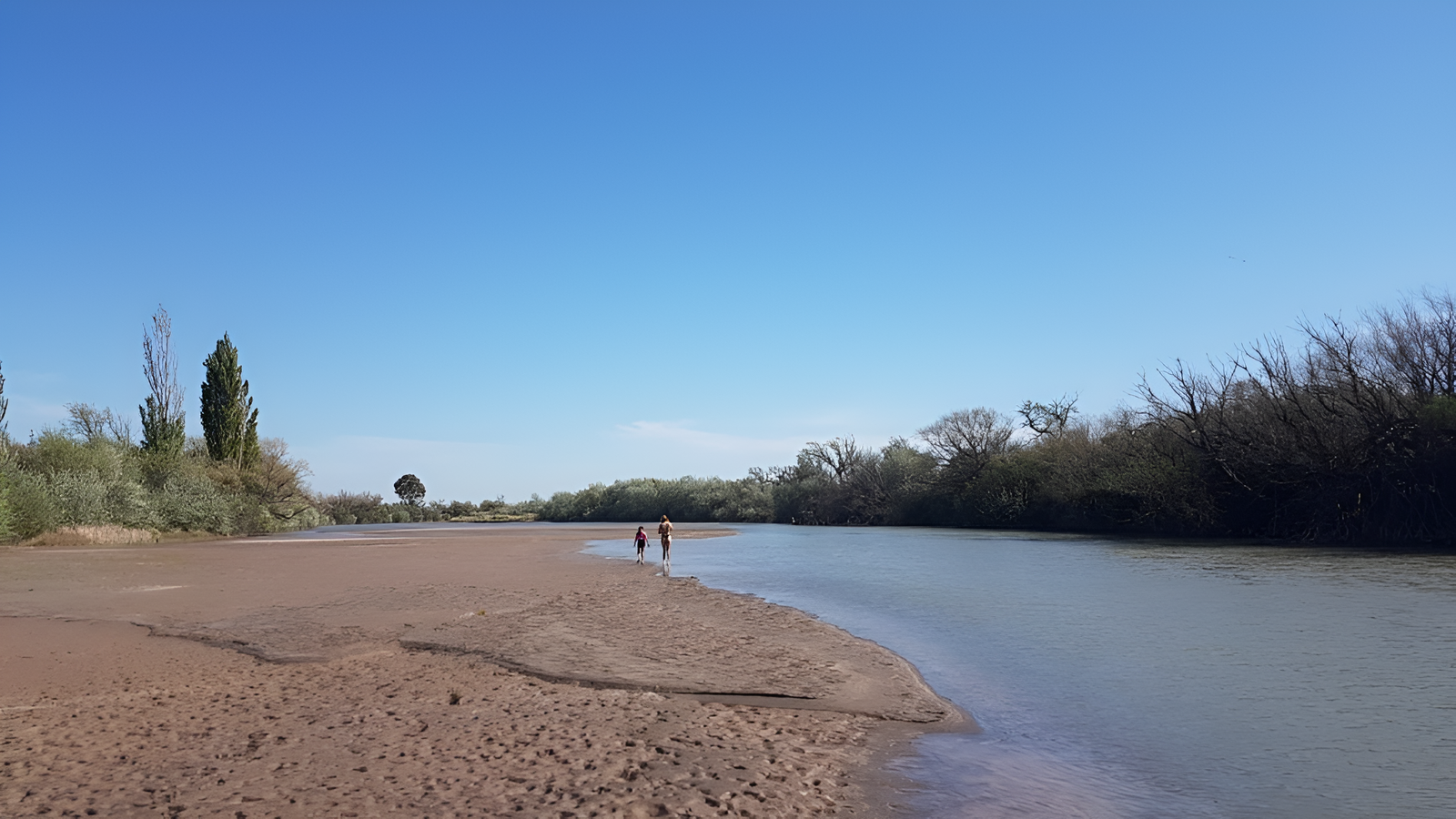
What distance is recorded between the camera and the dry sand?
5062mm

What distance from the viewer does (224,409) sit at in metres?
47.5

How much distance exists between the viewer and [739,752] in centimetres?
612

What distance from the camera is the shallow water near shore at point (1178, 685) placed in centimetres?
581

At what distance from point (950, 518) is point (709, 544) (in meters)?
29.7

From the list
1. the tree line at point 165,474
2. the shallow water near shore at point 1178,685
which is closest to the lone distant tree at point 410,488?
the tree line at point 165,474

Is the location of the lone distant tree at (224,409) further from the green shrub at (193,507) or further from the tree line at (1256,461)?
the tree line at (1256,461)

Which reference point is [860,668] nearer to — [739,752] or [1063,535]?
[739,752]

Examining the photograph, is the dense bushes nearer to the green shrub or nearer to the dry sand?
the green shrub

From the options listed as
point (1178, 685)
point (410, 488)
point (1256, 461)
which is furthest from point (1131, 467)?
point (410, 488)

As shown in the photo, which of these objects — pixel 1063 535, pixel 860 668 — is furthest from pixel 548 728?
pixel 1063 535

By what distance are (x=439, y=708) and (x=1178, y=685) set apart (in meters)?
7.60

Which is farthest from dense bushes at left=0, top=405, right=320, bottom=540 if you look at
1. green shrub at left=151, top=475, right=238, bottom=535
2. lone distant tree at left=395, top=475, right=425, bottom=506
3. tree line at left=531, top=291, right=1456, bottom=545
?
lone distant tree at left=395, top=475, right=425, bottom=506

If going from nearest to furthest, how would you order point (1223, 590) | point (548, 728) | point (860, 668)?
point (548, 728) < point (860, 668) < point (1223, 590)

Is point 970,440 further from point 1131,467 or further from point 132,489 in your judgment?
point 132,489
